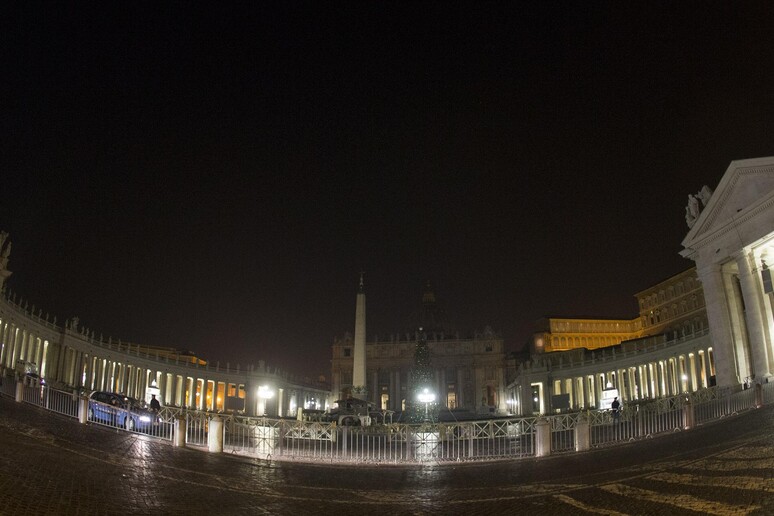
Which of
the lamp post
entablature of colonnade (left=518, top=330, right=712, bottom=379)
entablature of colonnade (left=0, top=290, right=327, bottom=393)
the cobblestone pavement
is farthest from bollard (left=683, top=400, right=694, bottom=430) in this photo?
the lamp post

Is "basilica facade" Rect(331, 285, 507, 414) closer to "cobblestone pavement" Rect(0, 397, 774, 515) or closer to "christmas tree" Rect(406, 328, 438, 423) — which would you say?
"christmas tree" Rect(406, 328, 438, 423)

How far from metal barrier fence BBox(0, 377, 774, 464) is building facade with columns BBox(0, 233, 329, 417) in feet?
41.1

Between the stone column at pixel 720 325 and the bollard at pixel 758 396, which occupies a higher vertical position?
the stone column at pixel 720 325

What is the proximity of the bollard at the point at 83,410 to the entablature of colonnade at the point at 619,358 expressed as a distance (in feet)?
166

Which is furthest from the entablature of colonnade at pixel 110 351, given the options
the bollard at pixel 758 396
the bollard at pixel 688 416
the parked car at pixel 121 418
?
the bollard at pixel 758 396

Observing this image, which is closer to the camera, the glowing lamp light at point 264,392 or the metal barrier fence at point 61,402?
the metal barrier fence at point 61,402

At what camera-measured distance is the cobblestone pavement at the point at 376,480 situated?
12859 mm

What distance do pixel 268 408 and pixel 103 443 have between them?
210 feet

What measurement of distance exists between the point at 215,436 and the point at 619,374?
188 feet

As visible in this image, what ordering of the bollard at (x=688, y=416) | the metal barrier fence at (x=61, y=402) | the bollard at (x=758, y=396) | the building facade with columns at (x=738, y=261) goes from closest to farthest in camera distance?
the bollard at (x=688, y=416) → the metal barrier fence at (x=61, y=402) → the bollard at (x=758, y=396) → the building facade with columns at (x=738, y=261)

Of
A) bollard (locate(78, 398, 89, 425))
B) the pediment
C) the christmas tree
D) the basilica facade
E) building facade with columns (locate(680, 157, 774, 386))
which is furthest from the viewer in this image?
the basilica facade

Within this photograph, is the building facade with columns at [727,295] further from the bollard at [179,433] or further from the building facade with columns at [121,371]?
the building facade with columns at [121,371]

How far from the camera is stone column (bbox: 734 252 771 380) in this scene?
36.3 meters

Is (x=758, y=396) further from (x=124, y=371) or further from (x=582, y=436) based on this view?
(x=124, y=371)
